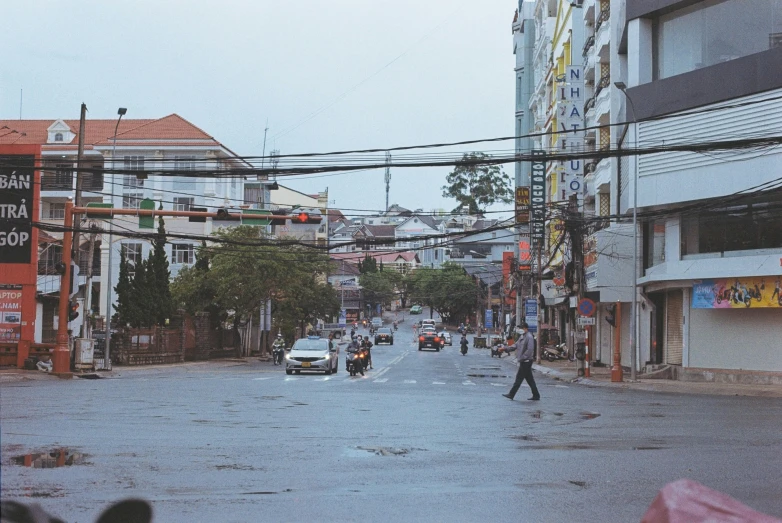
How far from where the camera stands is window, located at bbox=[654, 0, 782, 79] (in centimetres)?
3244

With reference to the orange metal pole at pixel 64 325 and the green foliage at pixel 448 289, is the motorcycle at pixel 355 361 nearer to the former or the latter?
the orange metal pole at pixel 64 325

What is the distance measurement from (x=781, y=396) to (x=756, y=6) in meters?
13.3

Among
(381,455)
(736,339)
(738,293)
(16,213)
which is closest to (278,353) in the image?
(16,213)

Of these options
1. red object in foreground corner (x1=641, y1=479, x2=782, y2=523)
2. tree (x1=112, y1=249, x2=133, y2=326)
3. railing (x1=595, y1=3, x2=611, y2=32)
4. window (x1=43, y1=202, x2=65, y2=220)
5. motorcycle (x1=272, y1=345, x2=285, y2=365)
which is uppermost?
railing (x1=595, y1=3, x2=611, y2=32)

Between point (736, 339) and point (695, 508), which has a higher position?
point (736, 339)

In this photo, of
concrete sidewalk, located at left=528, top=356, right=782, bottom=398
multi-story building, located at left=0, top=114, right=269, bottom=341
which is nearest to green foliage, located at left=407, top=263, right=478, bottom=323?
A: multi-story building, located at left=0, top=114, right=269, bottom=341

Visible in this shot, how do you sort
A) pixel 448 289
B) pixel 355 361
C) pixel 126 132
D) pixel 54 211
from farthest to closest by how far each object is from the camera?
pixel 448 289 < pixel 54 211 < pixel 126 132 < pixel 355 361

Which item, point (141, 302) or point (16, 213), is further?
point (141, 302)

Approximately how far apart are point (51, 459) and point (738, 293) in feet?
87.4

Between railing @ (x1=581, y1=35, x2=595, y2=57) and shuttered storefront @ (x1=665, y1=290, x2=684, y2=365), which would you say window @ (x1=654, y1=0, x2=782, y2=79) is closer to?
shuttered storefront @ (x1=665, y1=290, x2=684, y2=365)

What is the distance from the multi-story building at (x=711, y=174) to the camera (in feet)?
104

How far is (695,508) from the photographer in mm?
2994

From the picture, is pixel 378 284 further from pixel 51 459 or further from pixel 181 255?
pixel 51 459

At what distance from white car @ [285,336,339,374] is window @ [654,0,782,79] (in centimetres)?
1654
